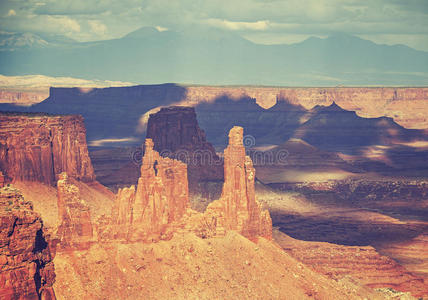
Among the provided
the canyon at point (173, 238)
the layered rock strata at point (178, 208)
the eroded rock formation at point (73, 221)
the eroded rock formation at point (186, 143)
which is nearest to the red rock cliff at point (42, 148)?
the canyon at point (173, 238)

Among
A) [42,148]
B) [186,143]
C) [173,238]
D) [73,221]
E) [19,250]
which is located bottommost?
[186,143]

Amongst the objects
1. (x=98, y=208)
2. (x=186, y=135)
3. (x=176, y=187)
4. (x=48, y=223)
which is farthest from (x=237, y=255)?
(x=186, y=135)

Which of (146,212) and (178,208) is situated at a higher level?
(146,212)

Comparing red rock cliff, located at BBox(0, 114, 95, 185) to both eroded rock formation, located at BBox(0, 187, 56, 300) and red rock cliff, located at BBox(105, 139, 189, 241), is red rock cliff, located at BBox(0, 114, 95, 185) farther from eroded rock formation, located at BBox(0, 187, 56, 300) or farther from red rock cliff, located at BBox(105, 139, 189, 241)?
eroded rock formation, located at BBox(0, 187, 56, 300)

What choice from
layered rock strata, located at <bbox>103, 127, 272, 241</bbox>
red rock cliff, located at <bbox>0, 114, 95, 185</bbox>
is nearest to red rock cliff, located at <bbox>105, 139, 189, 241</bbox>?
layered rock strata, located at <bbox>103, 127, 272, 241</bbox>

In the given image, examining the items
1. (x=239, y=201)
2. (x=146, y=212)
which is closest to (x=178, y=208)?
(x=239, y=201)

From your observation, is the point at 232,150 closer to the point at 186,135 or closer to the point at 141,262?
the point at 141,262

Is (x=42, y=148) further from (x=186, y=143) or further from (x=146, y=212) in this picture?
(x=146, y=212)

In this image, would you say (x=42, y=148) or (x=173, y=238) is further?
(x=42, y=148)

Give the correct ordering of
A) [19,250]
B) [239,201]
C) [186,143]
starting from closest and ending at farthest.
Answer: [19,250] < [239,201] < [186,143]
